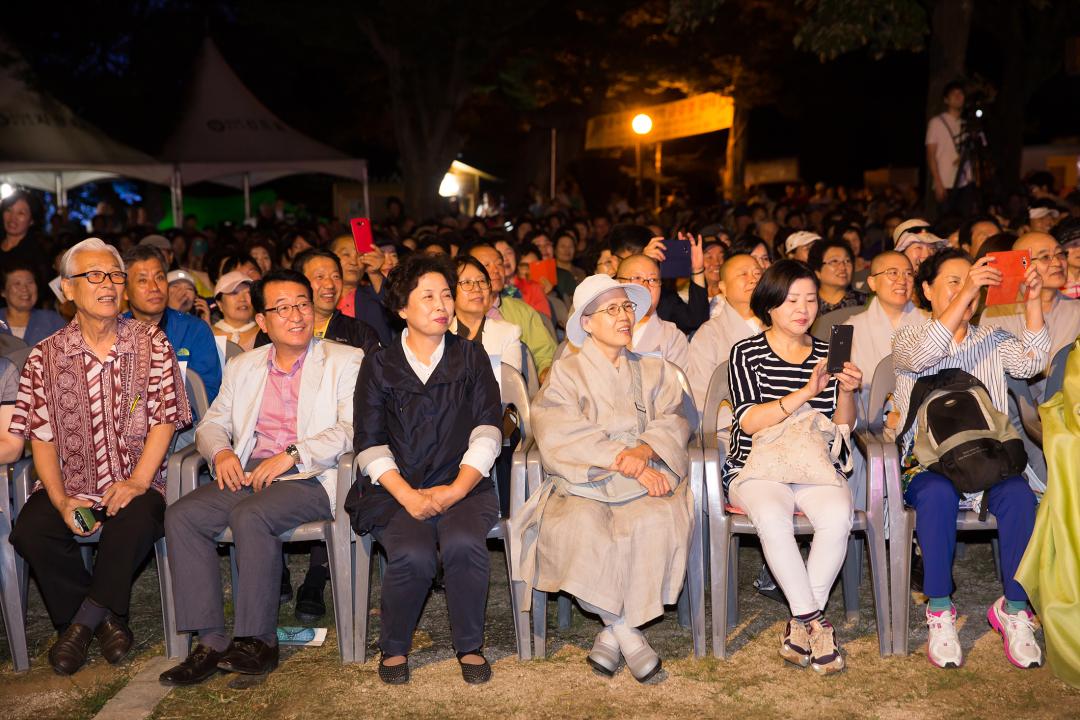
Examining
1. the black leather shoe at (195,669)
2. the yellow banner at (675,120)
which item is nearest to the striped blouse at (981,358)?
the black leather shoe at (195,669)

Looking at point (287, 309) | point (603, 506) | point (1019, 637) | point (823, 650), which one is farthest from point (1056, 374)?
point (287, 309)

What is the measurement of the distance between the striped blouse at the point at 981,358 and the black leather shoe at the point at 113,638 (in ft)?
11.2

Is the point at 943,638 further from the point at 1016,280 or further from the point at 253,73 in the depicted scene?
the point at 253,73

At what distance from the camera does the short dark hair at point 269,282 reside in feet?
16.6

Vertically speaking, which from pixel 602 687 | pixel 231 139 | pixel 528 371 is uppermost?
pixel 231 139

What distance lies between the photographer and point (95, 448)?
492cm

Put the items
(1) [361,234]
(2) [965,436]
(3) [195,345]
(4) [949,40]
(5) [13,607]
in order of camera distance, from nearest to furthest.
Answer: (2) [965,436]
(5) [13,607]
(3) [195,345]
(1) [361,234]
(4) [949,40]

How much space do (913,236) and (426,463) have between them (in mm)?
3516

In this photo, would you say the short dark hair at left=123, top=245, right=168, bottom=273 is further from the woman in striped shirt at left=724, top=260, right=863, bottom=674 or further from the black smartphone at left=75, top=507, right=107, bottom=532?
the woman in striped shirt at left=724, top=260, right=863, bottom=674

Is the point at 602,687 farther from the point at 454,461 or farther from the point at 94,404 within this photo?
the point at 94,404

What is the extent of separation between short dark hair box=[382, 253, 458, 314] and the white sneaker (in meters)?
2.38

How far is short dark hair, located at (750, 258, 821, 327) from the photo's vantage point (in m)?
4.72

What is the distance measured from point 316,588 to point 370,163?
32.7 meters

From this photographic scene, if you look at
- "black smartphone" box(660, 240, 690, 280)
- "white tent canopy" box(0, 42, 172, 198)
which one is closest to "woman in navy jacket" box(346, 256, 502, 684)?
"black smartphone" box(660, 240, 690, 280)
